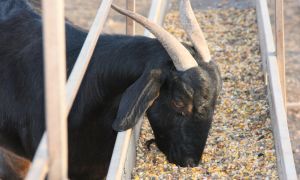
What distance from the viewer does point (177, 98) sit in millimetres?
5016

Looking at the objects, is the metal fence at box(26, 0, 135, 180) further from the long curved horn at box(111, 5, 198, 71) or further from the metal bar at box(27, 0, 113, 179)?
the long curved horn at box(111, 5, 198, 71)

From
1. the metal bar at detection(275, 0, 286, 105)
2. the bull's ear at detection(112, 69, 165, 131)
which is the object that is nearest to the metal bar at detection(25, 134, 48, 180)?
the bull's ear at detection(112, 69, 165, 131)

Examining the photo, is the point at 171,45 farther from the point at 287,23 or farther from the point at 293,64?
the point at 287,23

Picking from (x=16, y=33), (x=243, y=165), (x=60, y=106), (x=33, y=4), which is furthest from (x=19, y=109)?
(x=60, y=106)

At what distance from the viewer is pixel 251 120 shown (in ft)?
20.5

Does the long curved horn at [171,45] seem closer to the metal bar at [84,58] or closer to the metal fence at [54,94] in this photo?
the metal bar at [84,58]

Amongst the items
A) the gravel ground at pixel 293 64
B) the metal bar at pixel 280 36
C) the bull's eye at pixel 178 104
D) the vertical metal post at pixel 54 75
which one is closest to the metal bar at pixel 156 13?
the metal bar at pixel 280 36

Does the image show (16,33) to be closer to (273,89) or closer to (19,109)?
(19,109)

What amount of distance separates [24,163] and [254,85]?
74.5 inches

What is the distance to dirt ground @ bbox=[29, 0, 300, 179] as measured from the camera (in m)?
7.79

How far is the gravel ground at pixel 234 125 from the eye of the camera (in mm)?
5582

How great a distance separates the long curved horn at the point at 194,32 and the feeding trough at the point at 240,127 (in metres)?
0.64

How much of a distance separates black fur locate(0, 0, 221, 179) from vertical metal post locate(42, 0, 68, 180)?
72.9 inches

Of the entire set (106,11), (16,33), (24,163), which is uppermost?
(106,11)
